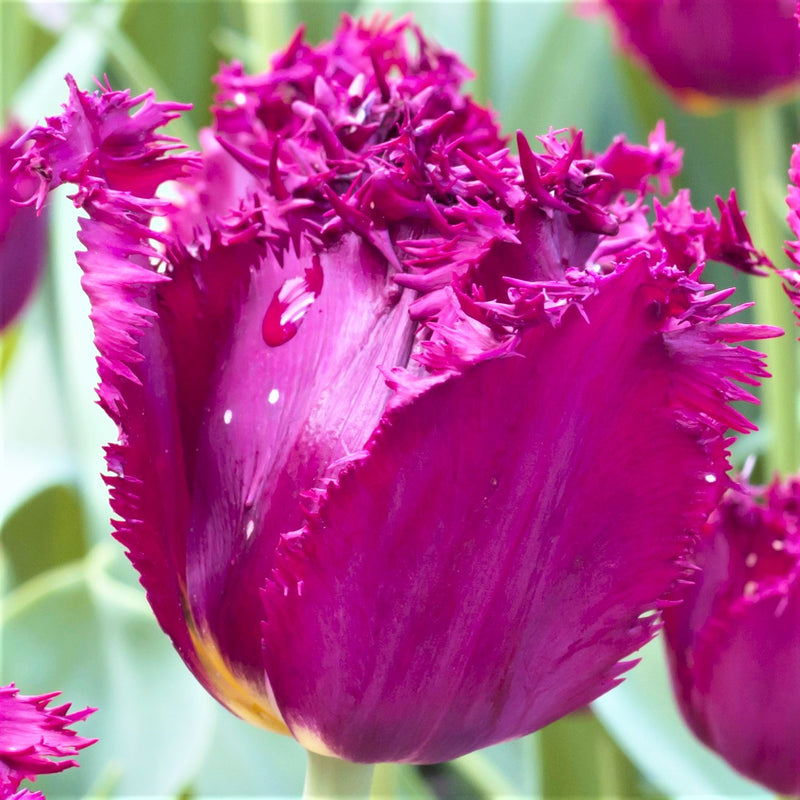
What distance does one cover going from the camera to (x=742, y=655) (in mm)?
328

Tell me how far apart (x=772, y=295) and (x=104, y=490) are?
36cm

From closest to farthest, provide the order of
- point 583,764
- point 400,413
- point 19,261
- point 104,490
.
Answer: point 400,413 < point 19,261 < point 104,490 < point 583,764

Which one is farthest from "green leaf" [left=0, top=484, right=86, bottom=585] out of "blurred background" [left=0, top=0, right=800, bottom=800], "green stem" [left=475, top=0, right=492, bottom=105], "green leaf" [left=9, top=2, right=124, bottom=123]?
"green stem" [left=475, top=0, right=492, bottom=105]

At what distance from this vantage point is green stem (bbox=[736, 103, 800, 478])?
1.97 ft

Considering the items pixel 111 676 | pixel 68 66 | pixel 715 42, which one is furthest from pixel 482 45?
pixel 111 676

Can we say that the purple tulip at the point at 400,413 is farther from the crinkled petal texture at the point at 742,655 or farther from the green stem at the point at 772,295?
the green stem at the point at 772,295

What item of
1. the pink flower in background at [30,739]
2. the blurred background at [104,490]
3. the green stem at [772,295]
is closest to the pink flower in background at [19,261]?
the blurred background at [104,490]

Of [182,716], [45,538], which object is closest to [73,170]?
[182,716]

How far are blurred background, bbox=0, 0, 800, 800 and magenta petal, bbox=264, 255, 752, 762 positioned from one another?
277 millimetres

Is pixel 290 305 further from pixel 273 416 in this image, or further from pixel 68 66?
pixel 68 66

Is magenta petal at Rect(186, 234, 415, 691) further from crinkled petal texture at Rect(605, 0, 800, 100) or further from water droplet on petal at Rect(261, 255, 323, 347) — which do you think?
crinkled petal texture at Rect(605, 0, 800, 100)

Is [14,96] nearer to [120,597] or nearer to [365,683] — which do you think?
[120,597]

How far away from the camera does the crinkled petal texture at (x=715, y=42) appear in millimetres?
645

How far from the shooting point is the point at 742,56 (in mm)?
667
